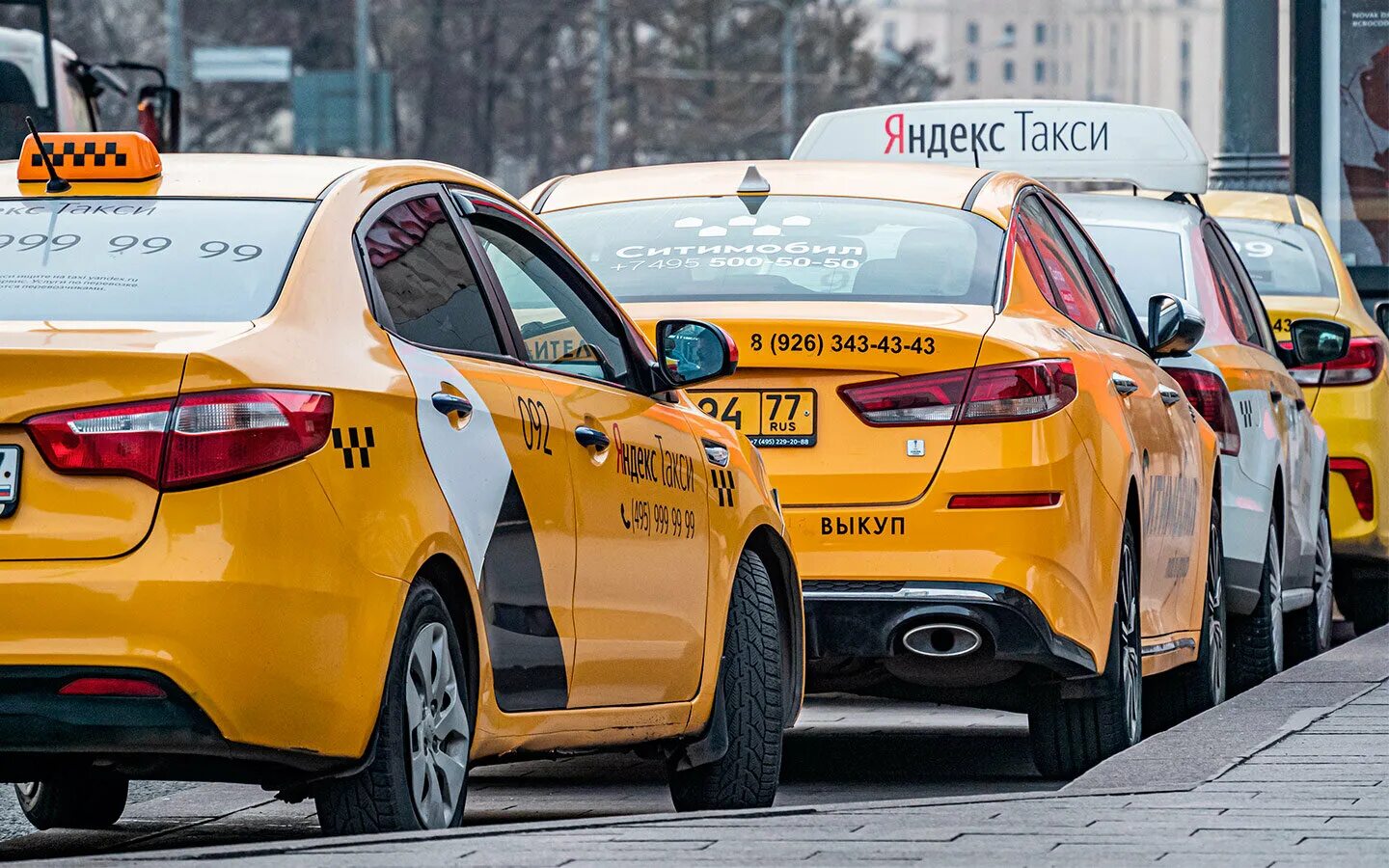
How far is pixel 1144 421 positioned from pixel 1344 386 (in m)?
4.04

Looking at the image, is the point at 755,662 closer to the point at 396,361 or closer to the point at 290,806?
the point at 290,806

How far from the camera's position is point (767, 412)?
22.7ft

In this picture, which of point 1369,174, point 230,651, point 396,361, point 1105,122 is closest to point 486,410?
point 396,361

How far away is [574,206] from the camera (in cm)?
784

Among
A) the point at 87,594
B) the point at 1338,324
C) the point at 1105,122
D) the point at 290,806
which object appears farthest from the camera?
the point at 1105,122

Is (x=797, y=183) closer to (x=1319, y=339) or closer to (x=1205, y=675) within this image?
(x=1205, y=675)

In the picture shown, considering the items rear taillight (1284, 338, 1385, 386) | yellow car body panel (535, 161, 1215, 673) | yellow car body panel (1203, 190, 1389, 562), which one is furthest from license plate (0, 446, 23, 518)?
→ yellow car body panel (1203, 190, 1389, 562)

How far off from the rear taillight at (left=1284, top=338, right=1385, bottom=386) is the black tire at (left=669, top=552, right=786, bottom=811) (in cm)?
510

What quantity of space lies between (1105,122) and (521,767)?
4.84 m

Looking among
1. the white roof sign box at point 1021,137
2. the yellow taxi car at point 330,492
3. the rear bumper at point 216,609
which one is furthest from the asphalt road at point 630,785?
the white roof sign box at point 1021,137

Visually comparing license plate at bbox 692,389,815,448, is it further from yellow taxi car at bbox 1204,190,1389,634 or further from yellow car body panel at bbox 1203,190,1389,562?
yellow car body panel at bbox 1203,190,1389,562

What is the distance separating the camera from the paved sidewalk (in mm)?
4699

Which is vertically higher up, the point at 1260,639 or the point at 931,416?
the point at 931,416

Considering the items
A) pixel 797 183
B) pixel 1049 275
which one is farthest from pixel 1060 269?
pixel 797 183
